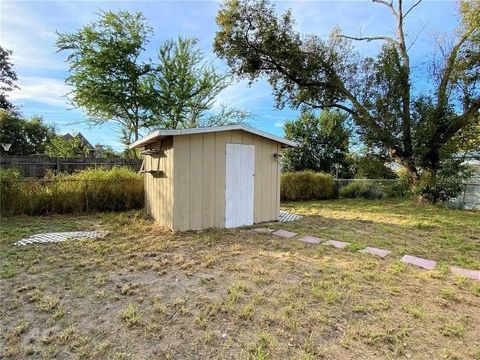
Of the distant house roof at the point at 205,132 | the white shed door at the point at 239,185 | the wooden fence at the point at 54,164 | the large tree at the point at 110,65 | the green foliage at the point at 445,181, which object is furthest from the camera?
the large tree at the point at 110,65

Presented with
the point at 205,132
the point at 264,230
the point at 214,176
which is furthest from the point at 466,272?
the point at 205,132

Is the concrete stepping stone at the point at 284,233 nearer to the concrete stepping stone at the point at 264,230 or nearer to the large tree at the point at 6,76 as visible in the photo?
the concrete stepping stone at the point at 264,230

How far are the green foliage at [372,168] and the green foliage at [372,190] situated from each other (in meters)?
0.35

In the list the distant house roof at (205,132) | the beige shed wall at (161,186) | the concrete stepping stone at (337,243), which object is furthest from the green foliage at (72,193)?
the concrete stepping stone at (337,243)

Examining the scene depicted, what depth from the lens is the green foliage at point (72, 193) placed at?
6879 millimetres

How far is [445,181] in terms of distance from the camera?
31.8 ft

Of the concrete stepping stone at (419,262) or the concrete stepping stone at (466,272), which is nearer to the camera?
the concrete stepping stone at (466,272)

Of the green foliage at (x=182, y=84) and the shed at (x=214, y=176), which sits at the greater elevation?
the green foliage at (x=182, y=84)

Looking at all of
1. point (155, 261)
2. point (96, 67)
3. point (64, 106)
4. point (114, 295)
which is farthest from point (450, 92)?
point (64, 106)

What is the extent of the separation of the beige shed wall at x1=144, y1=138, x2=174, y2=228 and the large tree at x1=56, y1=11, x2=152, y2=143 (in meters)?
8.30

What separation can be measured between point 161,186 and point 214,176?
1261mm

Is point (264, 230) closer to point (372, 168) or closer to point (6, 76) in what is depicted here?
point (372, 168)

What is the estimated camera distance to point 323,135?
16.2 meters

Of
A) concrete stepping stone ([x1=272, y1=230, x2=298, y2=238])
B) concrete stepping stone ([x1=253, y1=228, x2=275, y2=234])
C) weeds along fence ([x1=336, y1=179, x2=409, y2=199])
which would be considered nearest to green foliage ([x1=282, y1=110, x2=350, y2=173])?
weeds along fence ([x1=336, y1=179, x2=409, y2=199])
